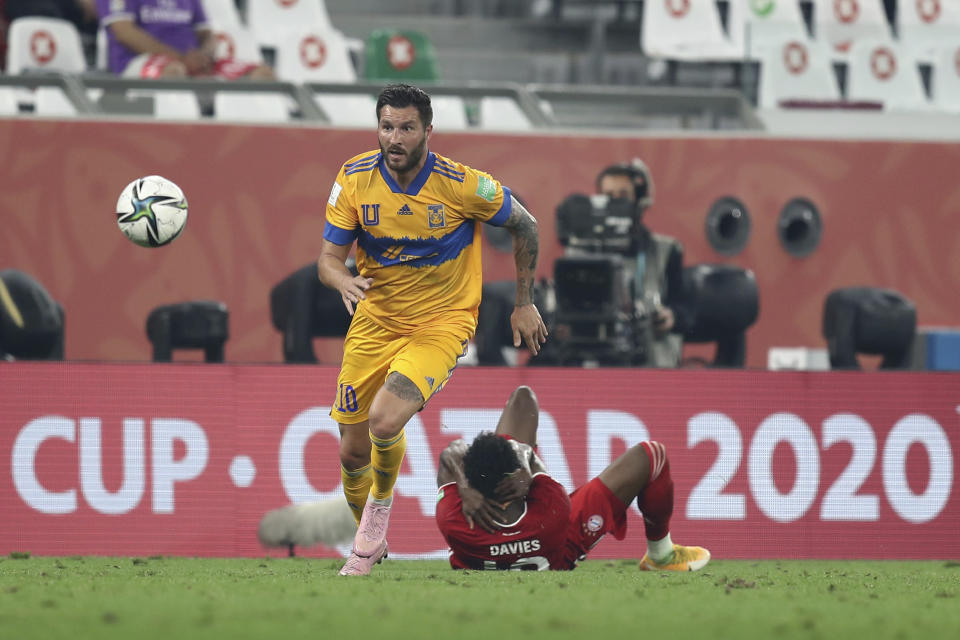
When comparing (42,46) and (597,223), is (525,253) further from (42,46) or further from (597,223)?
(42,46)

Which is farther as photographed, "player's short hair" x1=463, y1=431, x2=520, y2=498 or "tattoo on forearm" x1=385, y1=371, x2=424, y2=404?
"player's short hair" x1=463, y1=431, x2=520, y2=498

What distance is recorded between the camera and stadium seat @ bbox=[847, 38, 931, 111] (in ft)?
45.4

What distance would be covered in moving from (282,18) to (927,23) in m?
6.76

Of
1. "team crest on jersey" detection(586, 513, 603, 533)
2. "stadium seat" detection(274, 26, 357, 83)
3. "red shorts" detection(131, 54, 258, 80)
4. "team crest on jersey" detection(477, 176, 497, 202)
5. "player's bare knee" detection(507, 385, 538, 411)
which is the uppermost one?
"stadium seat" detection(274, 26, 357, 83)

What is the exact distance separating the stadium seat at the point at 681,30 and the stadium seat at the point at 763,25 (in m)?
0.18

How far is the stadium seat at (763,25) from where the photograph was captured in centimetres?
1335

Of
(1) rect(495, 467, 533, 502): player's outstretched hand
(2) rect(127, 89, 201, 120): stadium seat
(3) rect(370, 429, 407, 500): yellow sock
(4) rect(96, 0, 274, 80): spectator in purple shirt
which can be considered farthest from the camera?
(4) rect(96, 0, 274, 80): spectator in purple shirt

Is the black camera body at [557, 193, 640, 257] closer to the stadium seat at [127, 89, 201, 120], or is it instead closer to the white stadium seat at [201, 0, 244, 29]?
the stadium seat at [127, 89, 201, 120]

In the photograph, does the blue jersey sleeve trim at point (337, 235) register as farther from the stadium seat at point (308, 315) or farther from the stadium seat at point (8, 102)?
the stadium seat at point (8, 102)

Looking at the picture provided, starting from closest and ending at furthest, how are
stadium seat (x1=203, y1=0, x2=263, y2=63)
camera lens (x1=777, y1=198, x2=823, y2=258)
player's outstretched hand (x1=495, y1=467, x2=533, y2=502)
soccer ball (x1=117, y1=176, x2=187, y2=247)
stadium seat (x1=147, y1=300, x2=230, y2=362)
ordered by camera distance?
player's outstretched hand (x1=495, y1=467, x2=533, y2=502) → soccer ball (x1=117, y1=176, x2=187, y2=247) → stadium seat (x1=147, y1=300, x2=230, y2=362) → camera lens (x1=777, y1=198, x2=823, y2=258) → stadium seat (x1=203, y1=0, x2=263, y2=63)

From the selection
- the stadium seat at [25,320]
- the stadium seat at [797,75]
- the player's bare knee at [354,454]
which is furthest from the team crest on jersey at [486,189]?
the stadium seat at [797,75]

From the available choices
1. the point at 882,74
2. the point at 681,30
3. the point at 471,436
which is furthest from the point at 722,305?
the point at 882,74

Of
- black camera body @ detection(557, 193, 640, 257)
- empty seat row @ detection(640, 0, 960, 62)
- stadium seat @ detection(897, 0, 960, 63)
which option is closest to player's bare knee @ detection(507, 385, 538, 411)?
black camera body @ detection(557, 193, 640, 257)

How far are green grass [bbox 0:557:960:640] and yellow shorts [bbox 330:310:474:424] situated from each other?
0.80m
